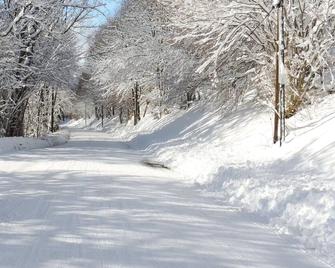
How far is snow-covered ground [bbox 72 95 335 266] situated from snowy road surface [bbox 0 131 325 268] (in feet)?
1.34

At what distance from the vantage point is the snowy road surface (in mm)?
5672

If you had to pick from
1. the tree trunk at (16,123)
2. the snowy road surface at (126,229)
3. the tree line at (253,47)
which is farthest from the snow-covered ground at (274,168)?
the tree trunk at (16,123)

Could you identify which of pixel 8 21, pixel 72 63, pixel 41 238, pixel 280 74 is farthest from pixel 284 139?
pixel 72 63

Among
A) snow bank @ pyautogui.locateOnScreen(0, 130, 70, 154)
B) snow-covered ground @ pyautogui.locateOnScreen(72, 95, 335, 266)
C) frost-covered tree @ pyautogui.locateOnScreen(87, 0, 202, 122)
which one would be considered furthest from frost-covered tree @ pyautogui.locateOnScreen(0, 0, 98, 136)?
snow-covered ground @ pyautogui.locateOnScreen(72, 95, 335, 266)

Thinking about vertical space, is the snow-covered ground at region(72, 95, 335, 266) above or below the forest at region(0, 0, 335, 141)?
below

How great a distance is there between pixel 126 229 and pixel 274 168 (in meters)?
5.89

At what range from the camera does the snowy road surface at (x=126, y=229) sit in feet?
18.6

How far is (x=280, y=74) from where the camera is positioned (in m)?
14.0

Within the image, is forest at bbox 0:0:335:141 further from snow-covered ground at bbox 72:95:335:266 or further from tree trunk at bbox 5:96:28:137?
snow-covered ground at bbox 72:95:335:266

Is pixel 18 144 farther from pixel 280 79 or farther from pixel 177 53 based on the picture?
pixel 280 79

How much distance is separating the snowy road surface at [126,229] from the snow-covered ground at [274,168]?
0.41 metres

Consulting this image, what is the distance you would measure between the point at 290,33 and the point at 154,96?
22.7 metres

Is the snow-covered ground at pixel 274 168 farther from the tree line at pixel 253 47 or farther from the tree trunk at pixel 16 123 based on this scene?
the tree trunk at pixel 16 123

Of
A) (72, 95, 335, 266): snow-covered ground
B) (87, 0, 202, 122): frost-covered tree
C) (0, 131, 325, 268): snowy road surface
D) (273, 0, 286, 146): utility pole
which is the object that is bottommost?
(0, 131, 325, 268): snowy road surface
